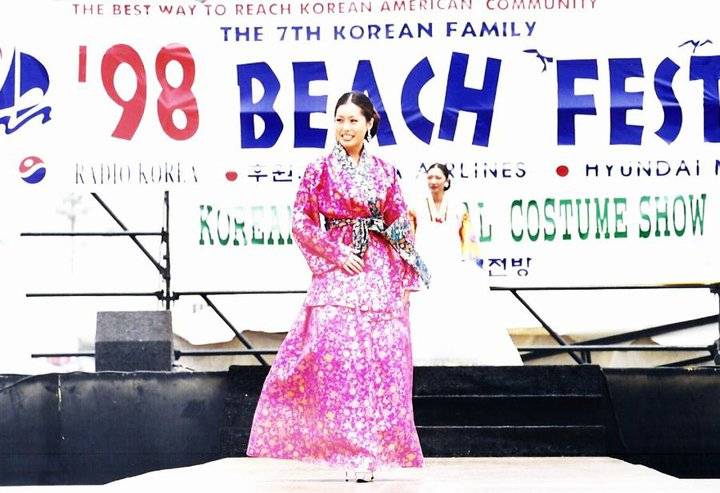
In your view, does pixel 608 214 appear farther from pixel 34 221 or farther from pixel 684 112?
pixel 34 221

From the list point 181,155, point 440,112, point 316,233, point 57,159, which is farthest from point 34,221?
point 316,233

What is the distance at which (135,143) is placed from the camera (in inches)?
341

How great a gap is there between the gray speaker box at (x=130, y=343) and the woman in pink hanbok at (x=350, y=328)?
7.05 feet

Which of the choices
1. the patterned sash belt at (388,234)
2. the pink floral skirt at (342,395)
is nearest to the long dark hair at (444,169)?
the patterned sash belt at (388,234)

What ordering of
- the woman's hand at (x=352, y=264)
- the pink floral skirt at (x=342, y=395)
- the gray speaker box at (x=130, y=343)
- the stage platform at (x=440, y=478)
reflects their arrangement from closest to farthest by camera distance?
the stage platform at (x=440, y=478) < the pink floral skirt at (x=342, y=395) < the woman's hand at (x=352, y=264) < the gray speaker box at (x=130, y=343)

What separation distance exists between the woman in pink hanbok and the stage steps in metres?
1.73

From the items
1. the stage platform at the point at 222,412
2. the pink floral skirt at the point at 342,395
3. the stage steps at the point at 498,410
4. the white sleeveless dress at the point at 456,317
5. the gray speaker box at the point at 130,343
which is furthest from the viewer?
the white sleeveless dress at the point at 456,317

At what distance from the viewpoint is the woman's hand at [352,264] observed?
19.2ft

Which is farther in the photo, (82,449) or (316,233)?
(82,449)

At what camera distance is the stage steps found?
25.2 feet

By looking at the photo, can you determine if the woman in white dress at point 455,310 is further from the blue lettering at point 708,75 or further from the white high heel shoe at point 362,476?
the white high heel shoe at point 362,476

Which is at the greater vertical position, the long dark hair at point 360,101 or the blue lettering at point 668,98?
the blue lettering at point 668,98

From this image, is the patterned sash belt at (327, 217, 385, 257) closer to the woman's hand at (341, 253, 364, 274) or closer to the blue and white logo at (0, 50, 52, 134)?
the woman's hand at (341, 253, 364, 274)

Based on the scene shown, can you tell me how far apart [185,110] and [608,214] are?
2499mm
